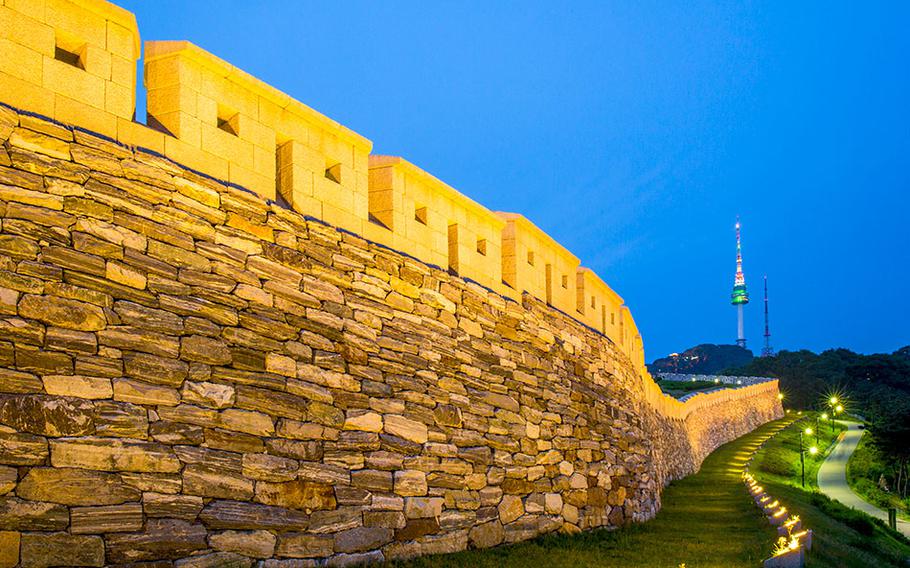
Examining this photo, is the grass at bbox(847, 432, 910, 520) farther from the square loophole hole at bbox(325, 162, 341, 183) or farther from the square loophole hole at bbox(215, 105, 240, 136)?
the square loophole hole at bbox(215, 105, 240, 136)

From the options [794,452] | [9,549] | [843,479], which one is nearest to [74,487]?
[9,549]

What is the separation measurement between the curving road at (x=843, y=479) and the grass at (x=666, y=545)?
20101 millimetres

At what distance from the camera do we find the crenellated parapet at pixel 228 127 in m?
5.81

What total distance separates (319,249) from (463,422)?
2838 millimetres

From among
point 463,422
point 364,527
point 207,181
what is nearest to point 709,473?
point 463,422

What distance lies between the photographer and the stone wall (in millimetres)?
5387

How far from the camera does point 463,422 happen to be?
31.1ft

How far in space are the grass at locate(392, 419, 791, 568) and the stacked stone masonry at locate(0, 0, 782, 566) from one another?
1.10 feet

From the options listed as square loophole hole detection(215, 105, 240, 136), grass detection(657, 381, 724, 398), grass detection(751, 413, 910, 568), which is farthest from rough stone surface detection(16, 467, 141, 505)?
grass detection(657, 381, 724, 398)

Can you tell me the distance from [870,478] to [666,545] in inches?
1530

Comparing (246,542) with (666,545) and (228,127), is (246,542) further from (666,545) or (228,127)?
(666,545)

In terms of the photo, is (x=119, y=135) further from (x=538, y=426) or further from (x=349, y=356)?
(x=538, y=426)

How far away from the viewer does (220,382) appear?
6508 mm

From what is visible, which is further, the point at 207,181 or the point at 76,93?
the point at 207,181
